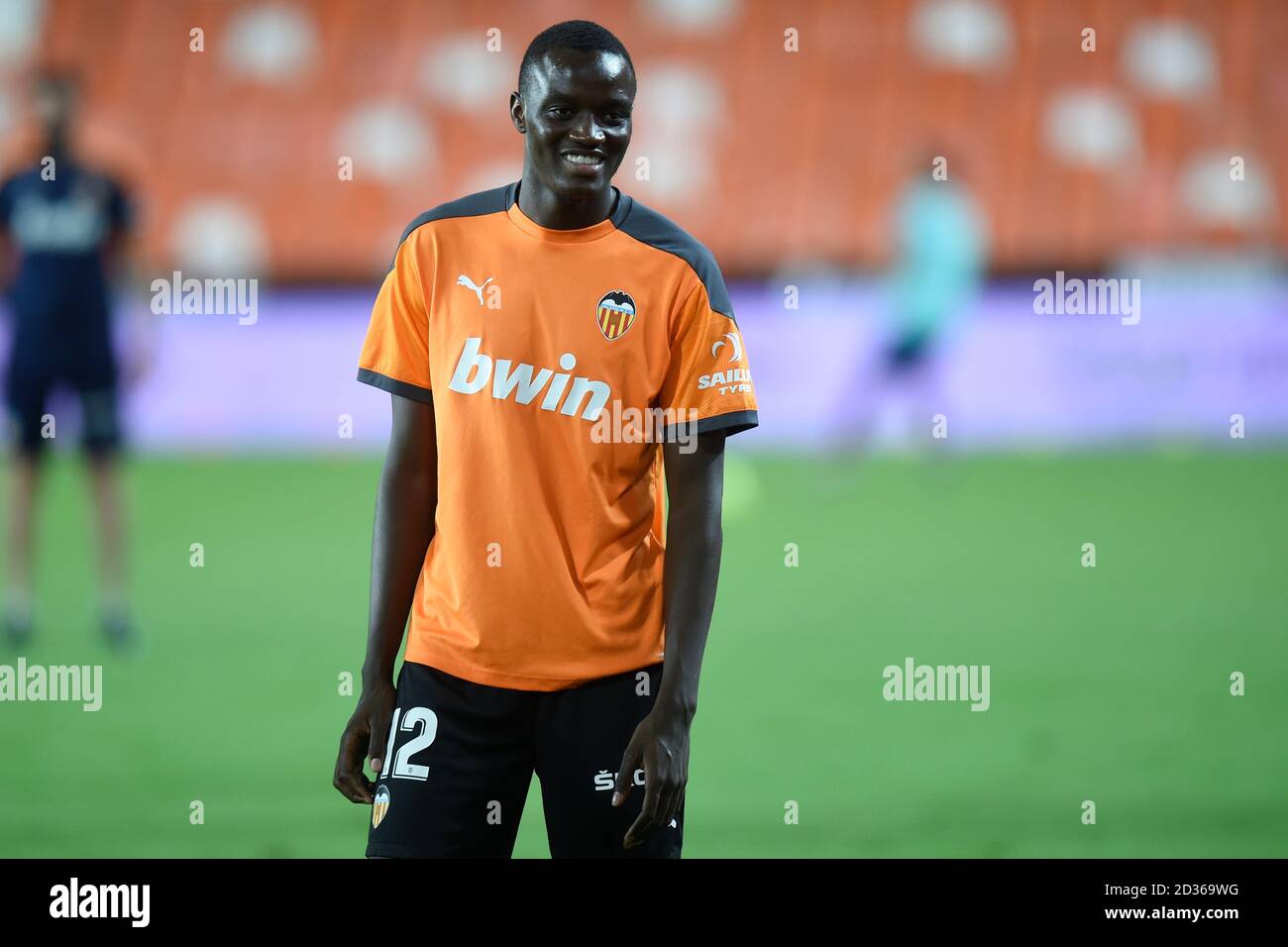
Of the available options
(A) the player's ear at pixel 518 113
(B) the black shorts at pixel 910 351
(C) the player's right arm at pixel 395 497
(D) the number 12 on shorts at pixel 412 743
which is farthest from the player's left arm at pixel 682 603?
(B) the black shorts at pixel 910 351

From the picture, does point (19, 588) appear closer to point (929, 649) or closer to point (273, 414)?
point (929, 649)

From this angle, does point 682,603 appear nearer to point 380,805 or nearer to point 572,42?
point 380,805

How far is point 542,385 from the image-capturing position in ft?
8.39

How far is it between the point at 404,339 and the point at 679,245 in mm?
491

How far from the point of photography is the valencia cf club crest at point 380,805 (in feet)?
8.43

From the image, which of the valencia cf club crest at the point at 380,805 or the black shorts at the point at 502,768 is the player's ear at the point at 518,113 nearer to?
the black shorts at the point at 502,768

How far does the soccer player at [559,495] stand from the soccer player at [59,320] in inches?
174

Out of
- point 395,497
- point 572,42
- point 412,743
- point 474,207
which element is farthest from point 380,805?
point 572,42

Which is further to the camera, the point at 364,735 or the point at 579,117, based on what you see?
the point at 364,735

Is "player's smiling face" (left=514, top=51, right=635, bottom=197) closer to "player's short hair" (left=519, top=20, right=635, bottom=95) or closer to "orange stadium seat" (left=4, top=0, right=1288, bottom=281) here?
"player's short hair" (left=519, top=20, right=635, bottom=95)

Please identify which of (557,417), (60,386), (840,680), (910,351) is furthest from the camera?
(910,351)

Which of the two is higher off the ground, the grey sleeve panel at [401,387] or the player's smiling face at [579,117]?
the player's smiling face at [579,117]

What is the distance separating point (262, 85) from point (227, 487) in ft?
19.4
